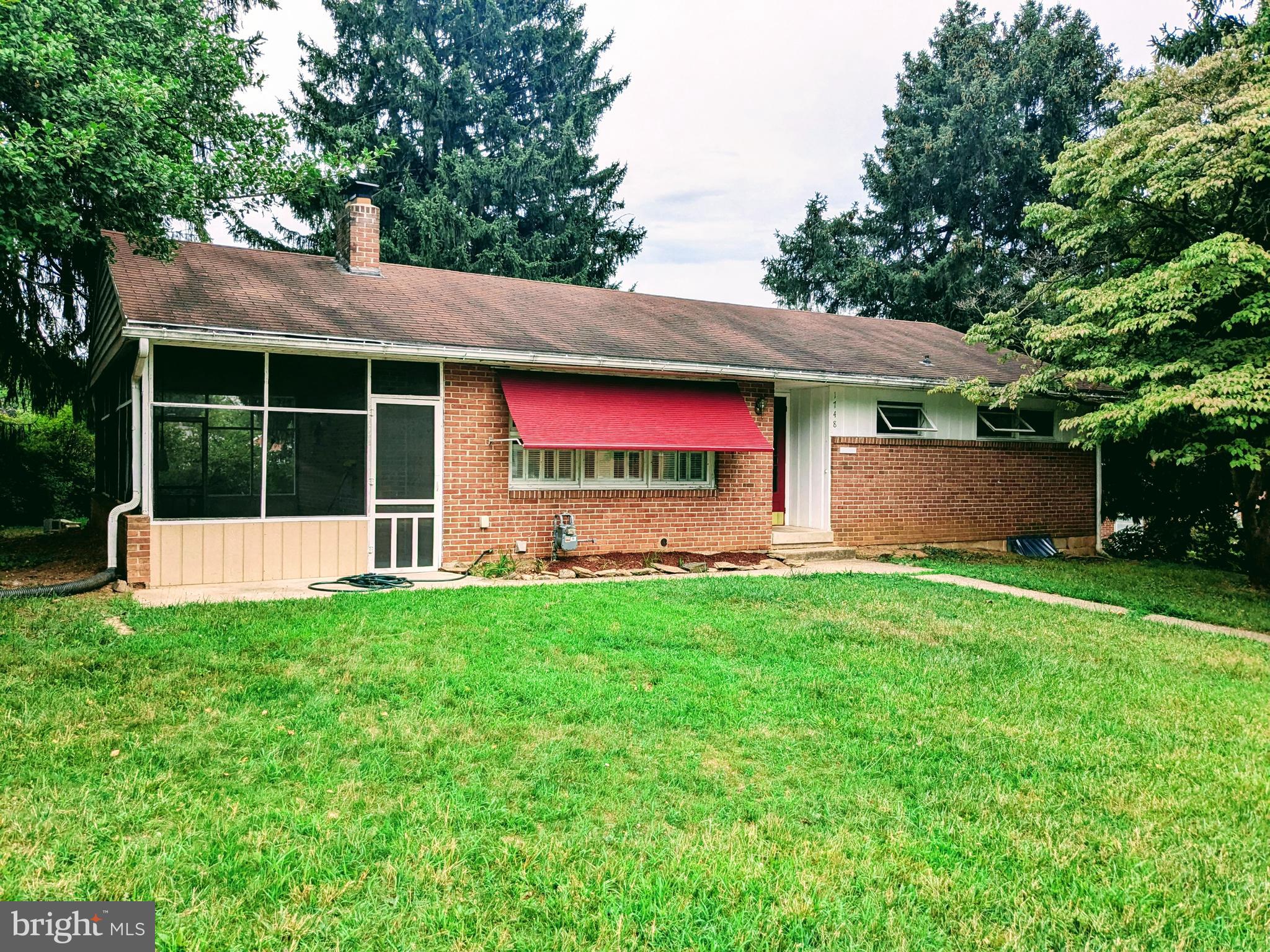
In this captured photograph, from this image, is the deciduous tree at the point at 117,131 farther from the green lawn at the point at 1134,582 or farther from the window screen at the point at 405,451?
the green lawn at the point at 1134,582

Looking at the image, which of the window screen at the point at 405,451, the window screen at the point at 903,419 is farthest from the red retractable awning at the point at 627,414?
the window screen at the point at 903,419

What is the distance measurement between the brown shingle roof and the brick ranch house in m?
0.07

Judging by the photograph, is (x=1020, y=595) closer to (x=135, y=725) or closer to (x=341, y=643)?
(x=341, y=643)

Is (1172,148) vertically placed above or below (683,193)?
below

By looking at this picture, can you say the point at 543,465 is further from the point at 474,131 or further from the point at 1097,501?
the point at 474,131

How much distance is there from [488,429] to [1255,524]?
36.3 feet

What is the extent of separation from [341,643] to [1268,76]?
12299 mm

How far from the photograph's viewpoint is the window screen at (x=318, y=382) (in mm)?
9586

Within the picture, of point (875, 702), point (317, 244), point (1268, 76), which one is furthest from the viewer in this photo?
point (317, 244)

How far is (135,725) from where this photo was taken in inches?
179

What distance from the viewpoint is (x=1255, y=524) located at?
37.1ft

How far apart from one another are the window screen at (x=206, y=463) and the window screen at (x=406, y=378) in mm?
1471

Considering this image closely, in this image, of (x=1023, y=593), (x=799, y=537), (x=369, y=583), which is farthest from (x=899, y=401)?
(x=369, y=583)

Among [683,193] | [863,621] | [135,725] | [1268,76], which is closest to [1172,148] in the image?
[1268,76]
